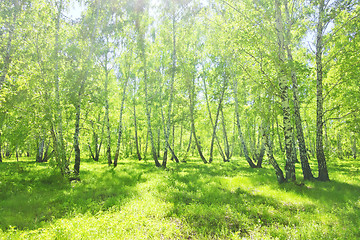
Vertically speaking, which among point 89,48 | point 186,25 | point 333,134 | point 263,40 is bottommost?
point 333,134

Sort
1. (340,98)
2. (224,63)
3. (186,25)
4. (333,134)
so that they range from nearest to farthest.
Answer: (333,134), (340,98), (186,25), (224,63)

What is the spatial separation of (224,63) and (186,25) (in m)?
6.59

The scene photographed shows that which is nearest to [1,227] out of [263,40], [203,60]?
[263,40]

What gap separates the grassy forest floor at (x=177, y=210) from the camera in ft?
16.8

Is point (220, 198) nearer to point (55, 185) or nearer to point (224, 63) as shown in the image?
point (55, 185)

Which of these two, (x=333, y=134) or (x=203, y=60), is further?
(x=203, y=60)

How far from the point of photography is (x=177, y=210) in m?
6.92

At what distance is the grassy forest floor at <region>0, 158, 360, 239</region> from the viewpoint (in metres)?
5.12

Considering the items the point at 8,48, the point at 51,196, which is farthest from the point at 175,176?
the point at 8,48

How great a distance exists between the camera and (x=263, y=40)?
34.4 feet

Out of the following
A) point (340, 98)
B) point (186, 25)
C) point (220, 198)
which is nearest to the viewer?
point (220, 198)

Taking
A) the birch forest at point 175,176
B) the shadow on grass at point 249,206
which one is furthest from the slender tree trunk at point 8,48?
the shadow on grass at point 249,206

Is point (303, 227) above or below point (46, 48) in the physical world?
below

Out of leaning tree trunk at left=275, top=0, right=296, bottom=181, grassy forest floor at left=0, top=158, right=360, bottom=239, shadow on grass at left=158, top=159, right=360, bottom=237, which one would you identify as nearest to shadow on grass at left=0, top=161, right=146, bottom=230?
grassy forest floor at left=0, top=158, right=360, bottom=239
